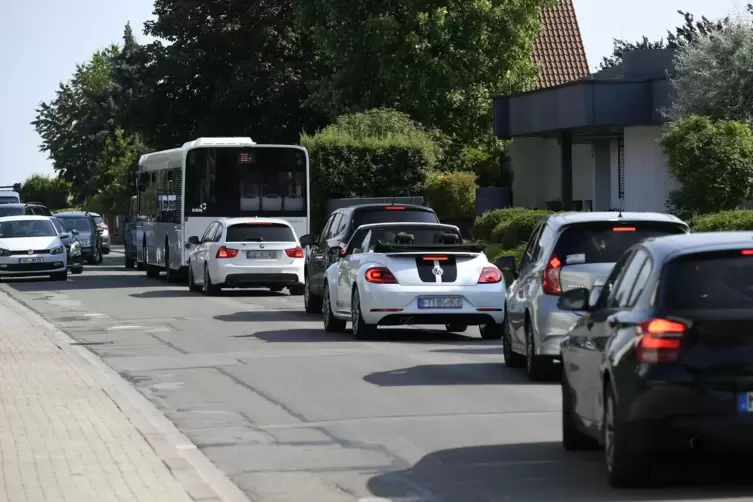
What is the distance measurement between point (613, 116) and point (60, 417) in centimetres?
2824

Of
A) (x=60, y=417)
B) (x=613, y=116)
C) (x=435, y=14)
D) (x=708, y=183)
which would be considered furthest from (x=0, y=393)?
(x=435, y=14)

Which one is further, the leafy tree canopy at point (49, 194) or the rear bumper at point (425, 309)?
the leafy tree canopy at point (49, 194)

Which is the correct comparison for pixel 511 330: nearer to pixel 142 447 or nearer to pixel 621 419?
pixel 142 447

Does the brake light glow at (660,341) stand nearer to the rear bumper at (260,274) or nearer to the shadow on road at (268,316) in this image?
the shadow on road at (268,316)

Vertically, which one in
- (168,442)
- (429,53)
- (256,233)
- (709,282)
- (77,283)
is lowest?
(77,283)

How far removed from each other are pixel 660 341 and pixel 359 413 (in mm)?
5142

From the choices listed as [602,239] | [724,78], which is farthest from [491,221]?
[602,239]

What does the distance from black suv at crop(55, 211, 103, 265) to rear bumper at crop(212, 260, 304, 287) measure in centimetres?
2114

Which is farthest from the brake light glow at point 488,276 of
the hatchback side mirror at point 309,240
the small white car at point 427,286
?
the hatchback side mirror at point 309,240

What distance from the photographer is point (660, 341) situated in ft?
29.3

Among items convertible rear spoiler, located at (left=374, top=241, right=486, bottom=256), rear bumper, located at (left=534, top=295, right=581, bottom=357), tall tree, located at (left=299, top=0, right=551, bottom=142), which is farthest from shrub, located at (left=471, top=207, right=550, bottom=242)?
rear bumper, located at (left=534, top=295, right=581, bottom=357)

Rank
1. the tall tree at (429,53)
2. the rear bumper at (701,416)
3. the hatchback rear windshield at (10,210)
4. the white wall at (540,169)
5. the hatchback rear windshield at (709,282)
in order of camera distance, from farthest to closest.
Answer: the hatchback rear windshield at (10,210)
the tall tree at (429,53)
the white wall at (540,169)
the hatchback rear windshield at (709,282)
the rear bumper at (701,416)

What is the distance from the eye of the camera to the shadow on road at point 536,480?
9398 mm

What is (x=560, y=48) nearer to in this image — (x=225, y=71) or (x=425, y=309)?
(x=225, y=71)
